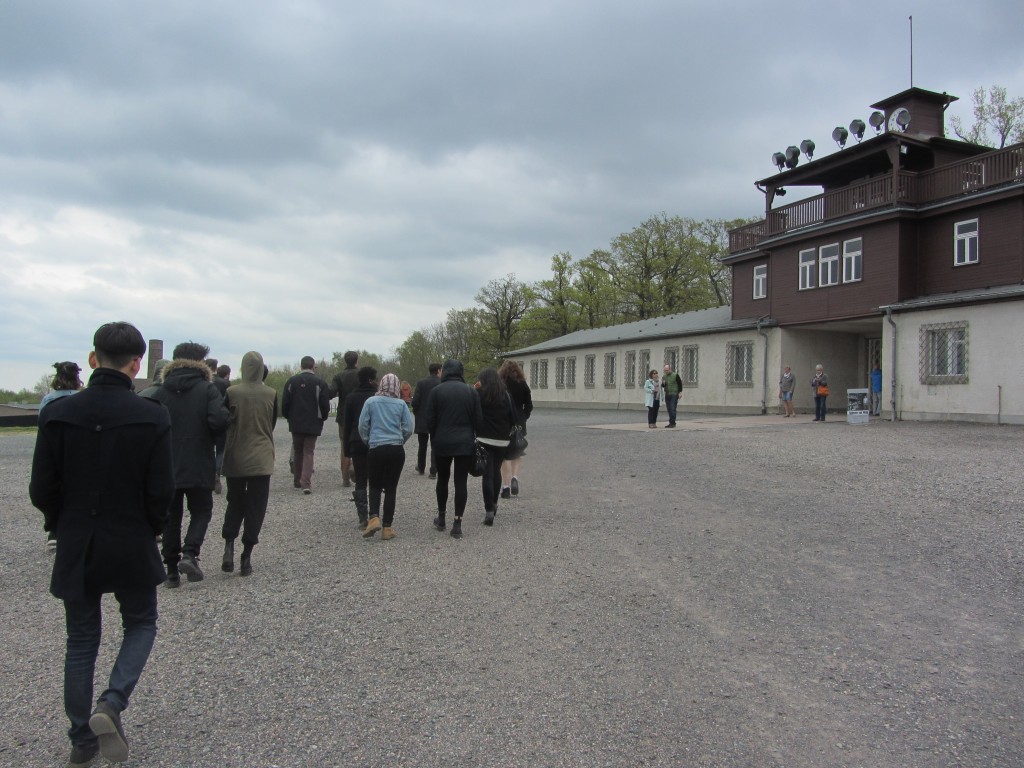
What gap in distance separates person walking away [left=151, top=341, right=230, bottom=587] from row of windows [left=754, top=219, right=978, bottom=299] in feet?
76.0

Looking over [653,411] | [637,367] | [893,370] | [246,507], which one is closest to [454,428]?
[246,507]

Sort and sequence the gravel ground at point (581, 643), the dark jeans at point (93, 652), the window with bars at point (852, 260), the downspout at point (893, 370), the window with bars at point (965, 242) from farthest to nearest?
the window with bars at point (852, 260), the downspout at point (893, 370), the window with bars at point (965, 242), the gravel ground at point (581, 643), the dark jeans at point (93, 652)

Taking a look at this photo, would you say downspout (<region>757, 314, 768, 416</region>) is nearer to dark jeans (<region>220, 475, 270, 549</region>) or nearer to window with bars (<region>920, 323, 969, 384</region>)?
window with bars (<region>920, 323, 969, 384</region>)

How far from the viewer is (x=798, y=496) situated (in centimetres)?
1007

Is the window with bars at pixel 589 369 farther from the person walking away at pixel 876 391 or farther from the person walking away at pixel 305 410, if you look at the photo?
the person walking away at pixel 305 410

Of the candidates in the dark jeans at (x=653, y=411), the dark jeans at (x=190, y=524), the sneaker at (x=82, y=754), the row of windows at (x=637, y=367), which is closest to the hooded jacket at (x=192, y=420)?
the dark jeans at (x=190, y=524)

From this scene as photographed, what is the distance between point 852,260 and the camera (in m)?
25.2

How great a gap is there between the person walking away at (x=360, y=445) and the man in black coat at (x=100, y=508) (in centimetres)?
440

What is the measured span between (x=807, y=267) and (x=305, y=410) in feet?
71.9

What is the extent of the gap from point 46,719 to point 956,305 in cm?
2297

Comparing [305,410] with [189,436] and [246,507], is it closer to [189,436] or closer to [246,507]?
[246,507]

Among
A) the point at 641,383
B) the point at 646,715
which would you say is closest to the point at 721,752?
the point at 646,715

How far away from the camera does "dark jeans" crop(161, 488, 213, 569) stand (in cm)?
599

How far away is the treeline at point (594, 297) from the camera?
55719 mm
